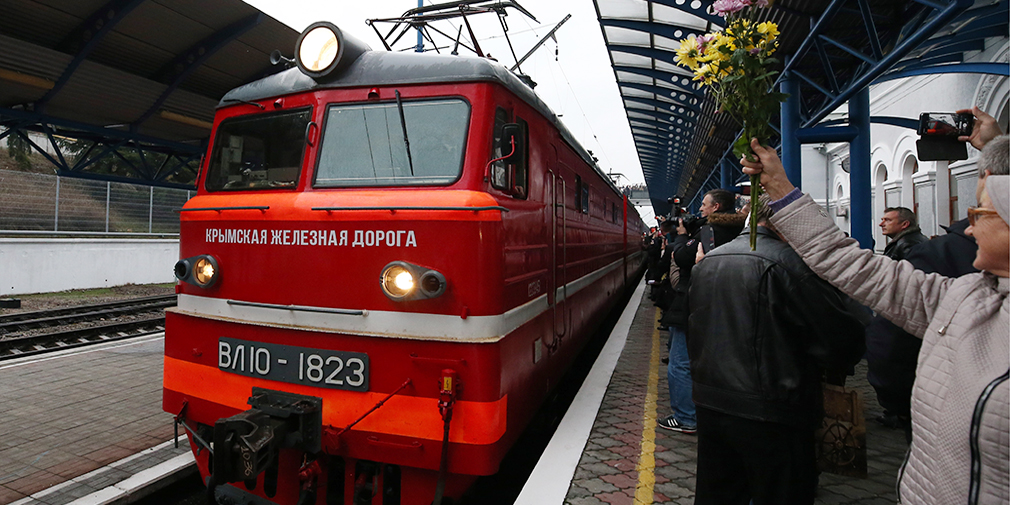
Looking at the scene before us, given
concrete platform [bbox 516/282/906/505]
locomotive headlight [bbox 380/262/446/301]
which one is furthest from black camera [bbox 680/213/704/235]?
locomotive headlight [bbox 380/262/446/301]

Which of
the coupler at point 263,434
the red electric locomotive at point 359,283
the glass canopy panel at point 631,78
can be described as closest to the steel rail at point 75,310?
the red electric locomotive at point 359,283

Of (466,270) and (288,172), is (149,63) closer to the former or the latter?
(288,172)

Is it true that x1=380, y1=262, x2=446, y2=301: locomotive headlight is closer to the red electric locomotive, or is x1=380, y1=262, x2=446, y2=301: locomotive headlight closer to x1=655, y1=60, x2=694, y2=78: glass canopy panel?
the red electric locomotive

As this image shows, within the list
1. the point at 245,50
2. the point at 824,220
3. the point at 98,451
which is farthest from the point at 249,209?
the point at 245,50

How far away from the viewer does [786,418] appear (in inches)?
87.3

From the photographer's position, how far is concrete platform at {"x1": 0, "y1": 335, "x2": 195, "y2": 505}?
12.6 ft

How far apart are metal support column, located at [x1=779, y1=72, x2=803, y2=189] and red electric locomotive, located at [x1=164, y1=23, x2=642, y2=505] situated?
7011 millimetres

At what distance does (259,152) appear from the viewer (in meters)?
3.78

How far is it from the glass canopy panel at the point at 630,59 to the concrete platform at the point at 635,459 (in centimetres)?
1076

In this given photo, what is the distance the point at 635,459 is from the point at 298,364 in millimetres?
2264

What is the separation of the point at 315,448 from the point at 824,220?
273cm

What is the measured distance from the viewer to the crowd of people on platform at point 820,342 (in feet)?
4.77

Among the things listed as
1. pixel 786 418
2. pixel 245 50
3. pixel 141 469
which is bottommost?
pixel 141 469

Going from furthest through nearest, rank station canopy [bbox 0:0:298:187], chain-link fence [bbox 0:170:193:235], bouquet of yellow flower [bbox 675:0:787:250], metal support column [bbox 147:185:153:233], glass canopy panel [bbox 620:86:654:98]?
metal support column [bbox 147:185:153:233] < glass canopy panel [bbox 620:86:654:98] < chain-link fence [bbox 0:170:193:235] < station canopy [bbox 0:0:298:187] < bouquet of yellow flower [bbox 675:0:787:250]
